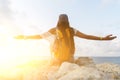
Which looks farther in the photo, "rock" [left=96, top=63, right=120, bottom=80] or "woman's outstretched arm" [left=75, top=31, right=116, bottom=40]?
"woman's outstretched arm" [left=75, top=31, right=116, bottom=40]

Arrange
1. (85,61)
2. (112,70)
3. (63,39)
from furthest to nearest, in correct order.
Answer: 1. (63,39)
2. (85,61)
3. (112,70)

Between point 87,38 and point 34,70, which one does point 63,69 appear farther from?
point 87,38

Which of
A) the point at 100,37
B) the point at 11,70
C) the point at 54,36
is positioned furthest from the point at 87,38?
the point at 11,70

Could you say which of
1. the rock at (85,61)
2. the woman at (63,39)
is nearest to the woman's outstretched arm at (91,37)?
the woman at (63,39)

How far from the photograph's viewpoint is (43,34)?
37.8ft

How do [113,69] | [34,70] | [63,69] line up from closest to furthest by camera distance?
[63,69] → [34,70] → [113,69]

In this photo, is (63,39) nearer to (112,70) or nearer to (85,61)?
(85,61)

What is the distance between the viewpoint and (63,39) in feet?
37.2

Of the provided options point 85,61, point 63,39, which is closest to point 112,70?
point 85,61

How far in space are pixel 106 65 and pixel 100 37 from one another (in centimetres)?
122

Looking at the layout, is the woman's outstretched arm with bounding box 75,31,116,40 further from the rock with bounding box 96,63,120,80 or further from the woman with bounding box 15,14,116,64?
the rock with bounding box 96,63,120,80

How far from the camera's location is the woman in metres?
11.2

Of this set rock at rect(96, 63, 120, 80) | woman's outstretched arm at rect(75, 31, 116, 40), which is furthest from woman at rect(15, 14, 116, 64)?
rock at rect(96, 63, 120, 80)

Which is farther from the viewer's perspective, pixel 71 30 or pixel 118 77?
pixel 71 30
